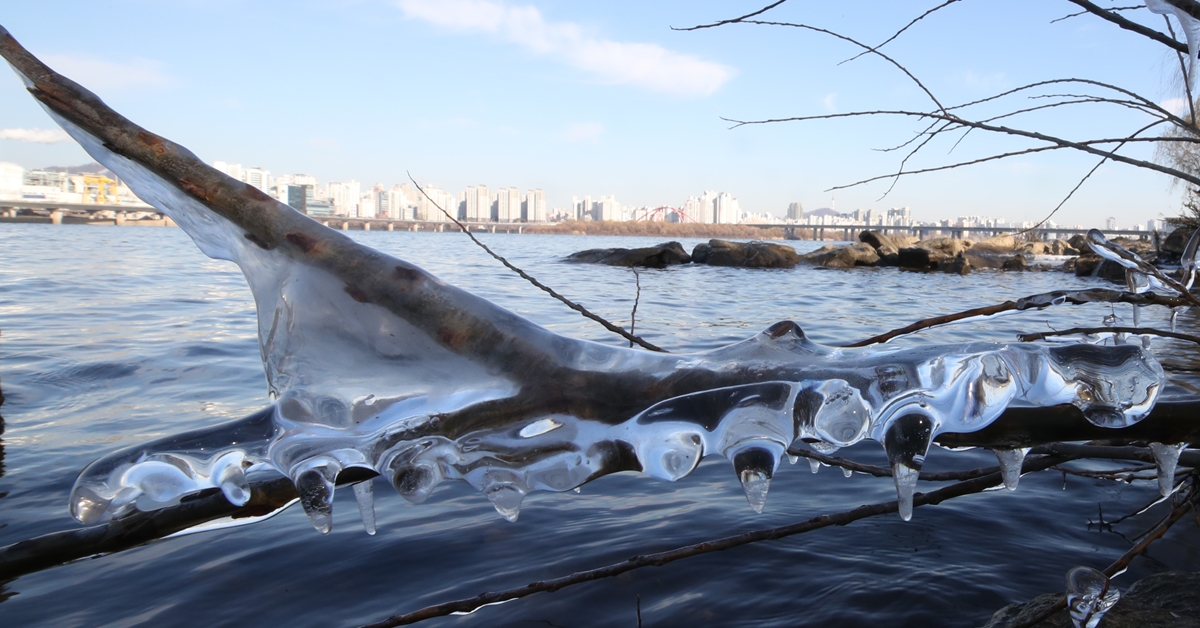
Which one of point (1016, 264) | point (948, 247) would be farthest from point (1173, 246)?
point (948, 247)

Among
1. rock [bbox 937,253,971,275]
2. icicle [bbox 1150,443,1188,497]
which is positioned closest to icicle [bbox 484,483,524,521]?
icicle [bbox 1150,443,1188,497]

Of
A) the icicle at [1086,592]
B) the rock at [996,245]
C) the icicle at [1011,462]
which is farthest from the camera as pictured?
the rock at [996,245]

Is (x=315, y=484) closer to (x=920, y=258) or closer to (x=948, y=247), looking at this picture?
(x=920, y=258)

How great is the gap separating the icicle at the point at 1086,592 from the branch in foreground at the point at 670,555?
23 cm

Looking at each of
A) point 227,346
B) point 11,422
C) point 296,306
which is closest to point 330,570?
point 296,306

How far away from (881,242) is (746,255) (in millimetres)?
7433

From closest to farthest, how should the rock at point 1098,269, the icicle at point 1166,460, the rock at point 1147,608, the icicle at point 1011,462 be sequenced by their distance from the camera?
the icicle at point 1011,462, the icicle at point 1166,460, the rock at point 1147,608, the rock at point 1098,269

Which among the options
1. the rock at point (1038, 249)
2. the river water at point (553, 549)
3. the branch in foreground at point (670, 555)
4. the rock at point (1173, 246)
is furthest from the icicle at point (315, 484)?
the rock at point (1038, 249)

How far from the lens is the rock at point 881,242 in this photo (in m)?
33.5

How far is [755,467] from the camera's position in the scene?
0.85m

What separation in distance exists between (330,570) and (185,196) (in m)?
3.11

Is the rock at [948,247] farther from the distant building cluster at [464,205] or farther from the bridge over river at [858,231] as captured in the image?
the bridge over river at [858,231]

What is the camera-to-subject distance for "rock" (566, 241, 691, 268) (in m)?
29.1

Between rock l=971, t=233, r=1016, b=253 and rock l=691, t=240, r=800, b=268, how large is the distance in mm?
12600
